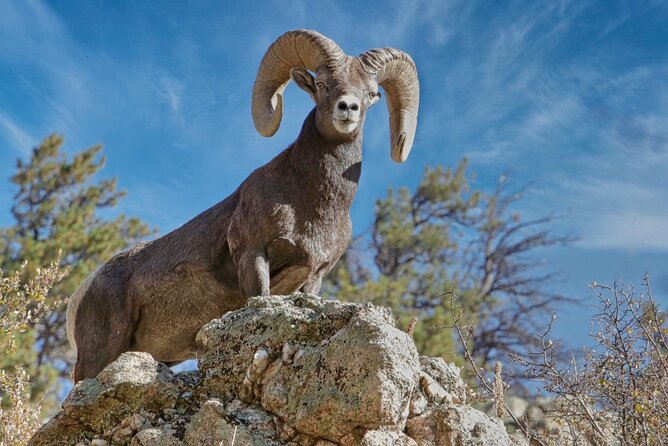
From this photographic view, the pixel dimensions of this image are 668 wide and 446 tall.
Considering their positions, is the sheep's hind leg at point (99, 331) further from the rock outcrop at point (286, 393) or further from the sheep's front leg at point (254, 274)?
the rock outcrop at point (286, 393)

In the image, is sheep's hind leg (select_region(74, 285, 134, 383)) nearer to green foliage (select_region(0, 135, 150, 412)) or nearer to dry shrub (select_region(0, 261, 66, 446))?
dry shrub (select_region(0, 261, 66, 446))

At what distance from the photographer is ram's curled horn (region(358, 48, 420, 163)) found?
5.55 metres

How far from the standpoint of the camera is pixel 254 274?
4.61 m

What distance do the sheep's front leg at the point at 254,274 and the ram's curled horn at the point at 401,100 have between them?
1.59m

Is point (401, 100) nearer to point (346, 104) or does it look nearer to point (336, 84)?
point (336, 84)

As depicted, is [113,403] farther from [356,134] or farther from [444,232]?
[444,232]

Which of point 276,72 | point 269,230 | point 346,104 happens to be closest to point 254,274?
A: point 269,230

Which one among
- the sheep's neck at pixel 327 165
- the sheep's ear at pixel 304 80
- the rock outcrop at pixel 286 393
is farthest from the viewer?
the sheep's ear at pixel 304 80

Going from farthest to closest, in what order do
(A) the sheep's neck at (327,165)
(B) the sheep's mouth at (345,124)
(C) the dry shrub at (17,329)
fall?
(C) the dry shrub at (17,329)
(A) the sheep's neck at (327,165)
(B) the sheep's mouth at (345,124)

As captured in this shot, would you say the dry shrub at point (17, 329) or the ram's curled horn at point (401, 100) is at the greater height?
the ram's curled horn at point (401, 100)

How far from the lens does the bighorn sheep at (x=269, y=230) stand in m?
4.77

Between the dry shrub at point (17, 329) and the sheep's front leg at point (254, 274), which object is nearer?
the sheep's front leg at point (254, 274)

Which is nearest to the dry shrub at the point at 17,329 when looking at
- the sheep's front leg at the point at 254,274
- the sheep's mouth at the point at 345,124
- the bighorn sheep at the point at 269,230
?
the bighorn sheep at the point at 269,230

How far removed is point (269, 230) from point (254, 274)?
31 centimetres
